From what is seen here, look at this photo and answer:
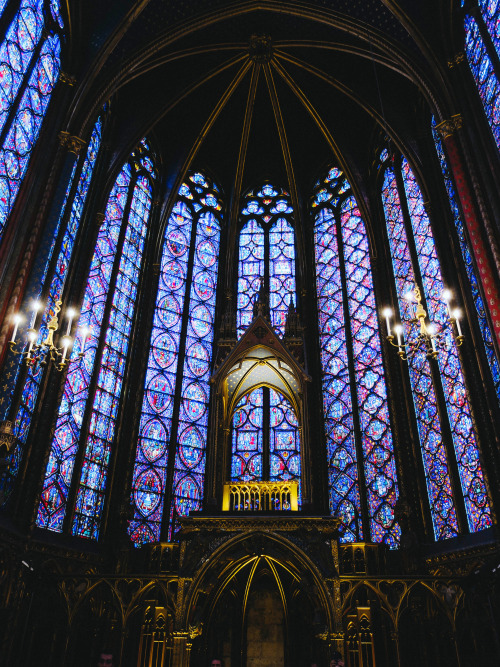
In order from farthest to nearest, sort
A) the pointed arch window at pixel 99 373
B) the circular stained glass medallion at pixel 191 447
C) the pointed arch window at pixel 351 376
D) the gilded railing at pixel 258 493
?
the circular stained glass medallion at pixel 191 447 → the pointed arch window at pixel 351 376 → the pointed arch window at pixel 99 373 → the gilded railing at pixel 258 493

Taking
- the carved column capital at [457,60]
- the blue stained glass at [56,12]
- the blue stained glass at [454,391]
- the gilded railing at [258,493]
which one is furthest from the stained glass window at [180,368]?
the carved column capital at [457,60]

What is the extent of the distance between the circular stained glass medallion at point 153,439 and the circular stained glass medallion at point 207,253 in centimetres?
538

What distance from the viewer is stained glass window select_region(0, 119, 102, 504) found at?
1006 cm

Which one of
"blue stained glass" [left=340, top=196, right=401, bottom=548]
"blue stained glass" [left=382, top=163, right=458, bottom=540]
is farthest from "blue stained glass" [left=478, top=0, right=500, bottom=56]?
"blue stained glass" [left=340, top=196, right=401, bottom=548]

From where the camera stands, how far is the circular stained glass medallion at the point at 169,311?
50.8ft

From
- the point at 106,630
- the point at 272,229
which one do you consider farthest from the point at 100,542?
the point at 272,229

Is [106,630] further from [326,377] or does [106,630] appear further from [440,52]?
[440,52]

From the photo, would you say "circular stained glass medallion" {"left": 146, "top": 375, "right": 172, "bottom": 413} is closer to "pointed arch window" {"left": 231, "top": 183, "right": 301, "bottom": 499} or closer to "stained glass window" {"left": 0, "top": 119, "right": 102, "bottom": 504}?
"pointed arch window" {"left": 231, "top": 183, "right": 301, "bottom": 499}

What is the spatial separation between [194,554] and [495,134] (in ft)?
29.0

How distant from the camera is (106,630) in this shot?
33.0ft

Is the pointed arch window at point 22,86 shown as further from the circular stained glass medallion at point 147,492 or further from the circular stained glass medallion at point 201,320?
the circular stained glass medallion at point 201,320

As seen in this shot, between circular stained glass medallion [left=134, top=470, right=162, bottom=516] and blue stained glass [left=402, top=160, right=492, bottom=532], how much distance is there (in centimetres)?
650

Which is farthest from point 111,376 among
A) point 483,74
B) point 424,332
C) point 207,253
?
point 483,74

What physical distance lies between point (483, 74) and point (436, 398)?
20.6 feet
